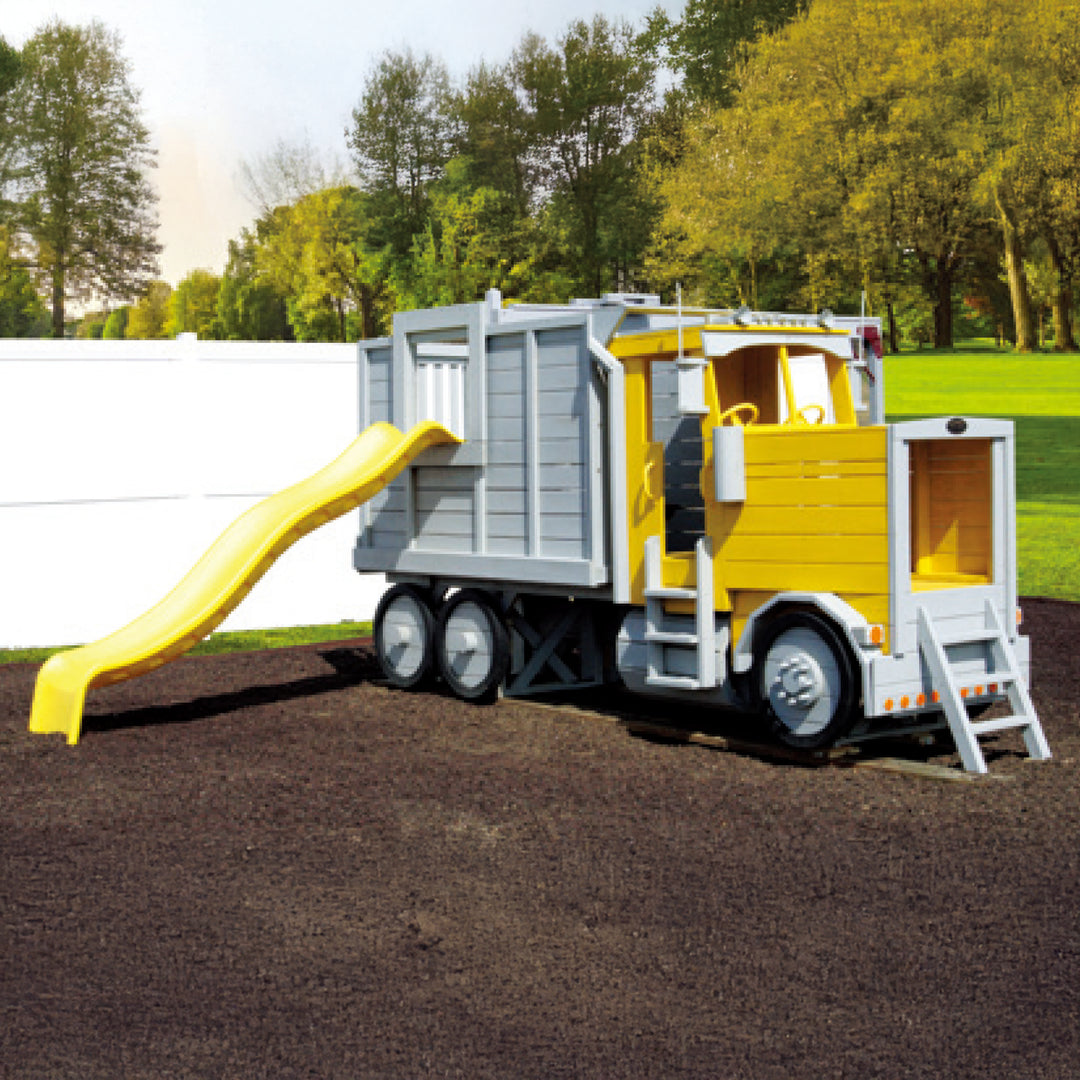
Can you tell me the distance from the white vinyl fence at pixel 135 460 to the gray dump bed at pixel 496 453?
3.42 metres

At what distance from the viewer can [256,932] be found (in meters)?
6.40

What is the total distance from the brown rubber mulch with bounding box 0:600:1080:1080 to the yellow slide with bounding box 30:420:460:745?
1.19ft

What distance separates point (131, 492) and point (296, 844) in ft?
27.3

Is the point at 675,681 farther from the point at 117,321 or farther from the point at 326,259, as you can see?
the point at 117,321

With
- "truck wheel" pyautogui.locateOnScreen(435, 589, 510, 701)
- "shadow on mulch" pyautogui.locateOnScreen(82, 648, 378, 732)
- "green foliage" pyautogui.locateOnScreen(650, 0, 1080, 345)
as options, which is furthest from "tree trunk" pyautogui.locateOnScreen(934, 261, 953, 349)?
"truck wheel" pyautogui.locateOnScreen(435, 589, 510, 701)

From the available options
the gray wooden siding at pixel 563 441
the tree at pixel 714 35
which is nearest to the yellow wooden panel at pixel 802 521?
the gray wooden siding at pixel 563 441

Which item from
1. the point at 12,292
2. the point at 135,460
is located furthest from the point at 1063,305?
the point at 12,292

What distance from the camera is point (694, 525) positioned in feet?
37.2

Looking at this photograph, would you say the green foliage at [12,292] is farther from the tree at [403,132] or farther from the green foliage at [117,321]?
the green foliage at [117,321]

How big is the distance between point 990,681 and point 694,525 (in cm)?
265

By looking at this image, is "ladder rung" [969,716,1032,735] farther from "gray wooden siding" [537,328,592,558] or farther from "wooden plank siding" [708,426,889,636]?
"gray wooden siding" [537,328,592,558]

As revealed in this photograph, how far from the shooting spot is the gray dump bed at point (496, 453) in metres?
10.7

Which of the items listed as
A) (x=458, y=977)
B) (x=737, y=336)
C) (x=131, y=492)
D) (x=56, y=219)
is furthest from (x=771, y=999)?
(x=56, y=219)

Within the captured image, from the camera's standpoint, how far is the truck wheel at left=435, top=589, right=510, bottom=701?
11680 millimetres
